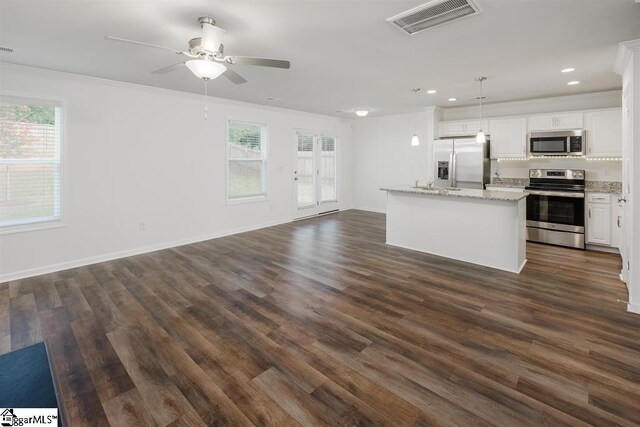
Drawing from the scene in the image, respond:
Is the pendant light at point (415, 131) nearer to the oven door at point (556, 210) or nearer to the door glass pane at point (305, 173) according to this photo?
the oven door at point (556, 210)

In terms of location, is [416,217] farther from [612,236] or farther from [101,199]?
[101,199]

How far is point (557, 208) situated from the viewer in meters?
5.39

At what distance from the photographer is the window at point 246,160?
6434mm

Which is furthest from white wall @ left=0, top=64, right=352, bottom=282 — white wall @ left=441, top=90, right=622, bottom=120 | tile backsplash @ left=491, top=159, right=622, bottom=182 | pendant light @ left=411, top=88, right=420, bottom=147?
tile backsplash @ left=491, top=159, right=622, bottom=182

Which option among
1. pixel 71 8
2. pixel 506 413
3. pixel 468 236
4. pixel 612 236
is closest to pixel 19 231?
pixel 71 8

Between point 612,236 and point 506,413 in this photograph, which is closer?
point 506,413

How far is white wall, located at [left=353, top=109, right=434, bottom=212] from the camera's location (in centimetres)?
793

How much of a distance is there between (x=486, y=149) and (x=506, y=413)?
5390 mm

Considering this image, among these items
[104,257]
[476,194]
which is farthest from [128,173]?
[476,194]

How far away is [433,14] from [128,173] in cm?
462

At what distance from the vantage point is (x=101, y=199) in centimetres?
473

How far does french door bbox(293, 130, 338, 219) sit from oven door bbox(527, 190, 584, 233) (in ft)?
15.3

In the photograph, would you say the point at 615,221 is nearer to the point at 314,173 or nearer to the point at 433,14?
the point at 433,14

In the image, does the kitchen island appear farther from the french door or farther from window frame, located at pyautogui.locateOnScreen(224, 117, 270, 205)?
the french door
